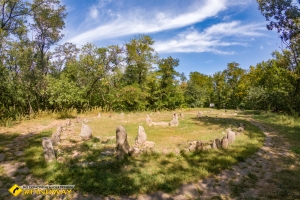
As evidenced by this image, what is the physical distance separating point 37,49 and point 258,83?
34451 millimetres

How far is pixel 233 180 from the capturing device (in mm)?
5348

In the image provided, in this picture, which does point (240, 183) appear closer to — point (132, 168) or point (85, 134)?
point (132, 168)

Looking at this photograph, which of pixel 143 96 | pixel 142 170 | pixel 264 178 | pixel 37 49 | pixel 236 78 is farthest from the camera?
pixel 236 78

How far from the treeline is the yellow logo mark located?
1033 centimetres

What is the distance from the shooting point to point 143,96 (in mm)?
24344

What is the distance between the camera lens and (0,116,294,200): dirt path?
4617 millimetres

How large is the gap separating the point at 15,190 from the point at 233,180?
5832 mm

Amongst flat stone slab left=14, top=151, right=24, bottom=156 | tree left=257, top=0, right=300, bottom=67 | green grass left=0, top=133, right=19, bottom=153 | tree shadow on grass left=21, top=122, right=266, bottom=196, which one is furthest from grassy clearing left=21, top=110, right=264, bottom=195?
tree left=257, top=0, right=300, bottom=67

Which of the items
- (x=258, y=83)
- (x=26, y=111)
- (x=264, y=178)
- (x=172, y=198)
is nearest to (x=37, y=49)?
(x=26, y=111)

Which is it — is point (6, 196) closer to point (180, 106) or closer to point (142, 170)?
point (142, 170)

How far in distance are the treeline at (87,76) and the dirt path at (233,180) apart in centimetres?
938

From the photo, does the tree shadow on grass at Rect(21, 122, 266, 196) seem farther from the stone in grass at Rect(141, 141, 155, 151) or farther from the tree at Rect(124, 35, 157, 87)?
the tree at Rect(124, 35, 157, 87)

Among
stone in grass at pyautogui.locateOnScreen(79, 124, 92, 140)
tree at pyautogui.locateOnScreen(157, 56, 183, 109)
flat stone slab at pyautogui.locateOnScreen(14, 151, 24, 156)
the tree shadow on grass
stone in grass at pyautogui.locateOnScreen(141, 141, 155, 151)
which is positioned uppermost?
tree at pyautogui.locateOnScreen(157, 56, 183, 109)

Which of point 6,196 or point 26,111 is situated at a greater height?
point 26,111
